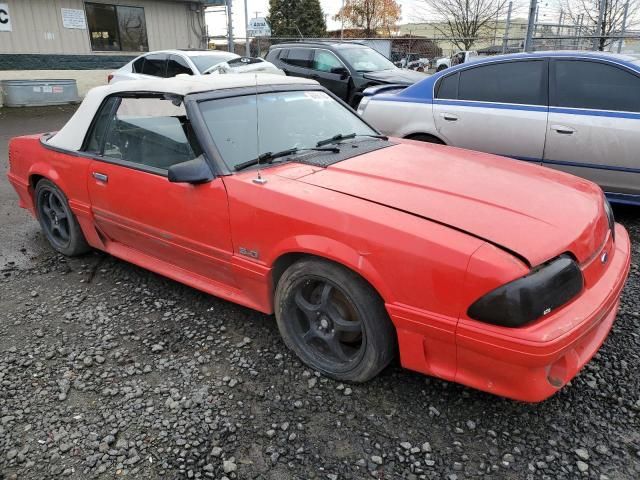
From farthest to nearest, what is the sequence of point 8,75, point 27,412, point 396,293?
point 8,75 → point 27,412 → point 396,293

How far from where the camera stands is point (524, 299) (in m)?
1.98

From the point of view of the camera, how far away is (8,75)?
533 inches

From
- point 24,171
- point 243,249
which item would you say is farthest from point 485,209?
point 24,171

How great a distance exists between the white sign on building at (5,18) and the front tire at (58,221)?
11673 millimetres

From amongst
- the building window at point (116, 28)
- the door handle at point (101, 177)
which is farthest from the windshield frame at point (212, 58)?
the building window at point (116, 28)

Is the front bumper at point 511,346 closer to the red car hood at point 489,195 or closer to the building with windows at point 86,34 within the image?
the red car hood at point 489,195

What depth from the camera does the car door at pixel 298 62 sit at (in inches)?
369

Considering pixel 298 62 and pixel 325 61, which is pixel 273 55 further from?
pixel 325 61

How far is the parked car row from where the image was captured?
436 cm

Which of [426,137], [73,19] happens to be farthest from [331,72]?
[73,19]

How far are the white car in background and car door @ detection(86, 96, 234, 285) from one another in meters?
5.83

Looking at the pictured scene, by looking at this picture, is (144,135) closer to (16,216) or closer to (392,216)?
(392,216)

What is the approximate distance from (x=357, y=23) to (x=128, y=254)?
1507 inches

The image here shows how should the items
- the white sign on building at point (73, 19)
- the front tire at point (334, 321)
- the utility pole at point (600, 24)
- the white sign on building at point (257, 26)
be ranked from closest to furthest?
the front tire at point (334, 321), the utility pole at point (600, 24), the white sign on building at point (73, 19), the white sign on building at point (257, 26)
